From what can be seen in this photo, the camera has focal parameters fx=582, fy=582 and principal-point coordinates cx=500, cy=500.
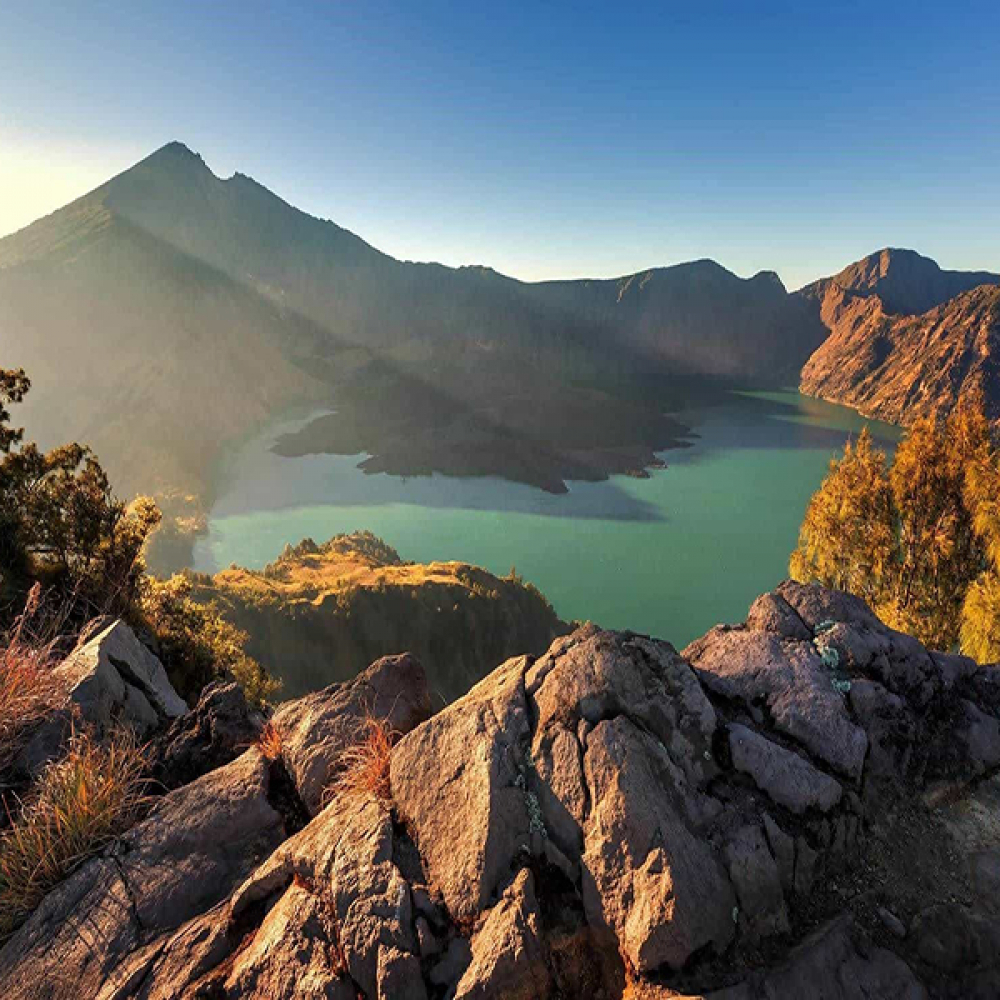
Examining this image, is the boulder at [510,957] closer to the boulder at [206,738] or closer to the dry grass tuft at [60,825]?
the dry grass tuft at [60,825]

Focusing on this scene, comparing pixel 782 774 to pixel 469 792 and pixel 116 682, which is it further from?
pixel 116 682

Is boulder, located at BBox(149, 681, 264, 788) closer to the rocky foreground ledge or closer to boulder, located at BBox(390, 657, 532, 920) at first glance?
the rocky foreground ledge

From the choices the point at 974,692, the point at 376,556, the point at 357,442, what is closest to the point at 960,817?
the point at 974,692

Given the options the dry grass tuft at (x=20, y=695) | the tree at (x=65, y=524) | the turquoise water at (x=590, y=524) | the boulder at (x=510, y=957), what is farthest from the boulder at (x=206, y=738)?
the turquoise water at (x=590, y=524)

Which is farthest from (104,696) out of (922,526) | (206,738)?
(922,526)

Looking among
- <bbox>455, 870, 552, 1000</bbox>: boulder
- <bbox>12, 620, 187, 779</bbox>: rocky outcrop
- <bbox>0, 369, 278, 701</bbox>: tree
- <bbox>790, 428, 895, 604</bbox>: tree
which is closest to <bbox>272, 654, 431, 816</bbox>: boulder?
<bbox>12, 620, 187, 779</bbox>: rocky outcrop

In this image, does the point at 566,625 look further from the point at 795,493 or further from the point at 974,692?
the point at 795,493
